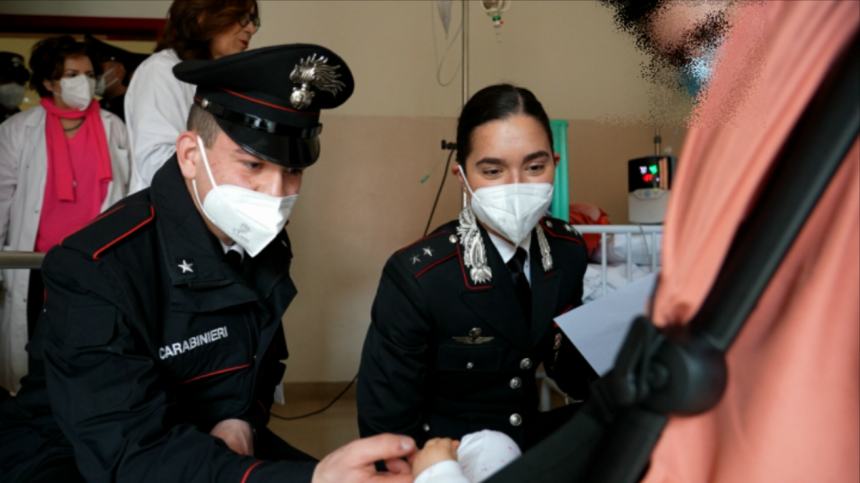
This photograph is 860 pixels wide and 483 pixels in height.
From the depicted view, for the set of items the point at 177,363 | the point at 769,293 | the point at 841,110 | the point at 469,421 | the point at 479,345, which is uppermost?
the point at 841,110

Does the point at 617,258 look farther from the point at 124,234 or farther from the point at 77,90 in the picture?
the point at 77,90

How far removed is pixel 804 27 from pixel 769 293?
0.56ft

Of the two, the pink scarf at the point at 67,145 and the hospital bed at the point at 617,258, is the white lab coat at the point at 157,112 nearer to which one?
the pink scarf at the point at 67,145

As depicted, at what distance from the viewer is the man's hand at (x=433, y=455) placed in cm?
75

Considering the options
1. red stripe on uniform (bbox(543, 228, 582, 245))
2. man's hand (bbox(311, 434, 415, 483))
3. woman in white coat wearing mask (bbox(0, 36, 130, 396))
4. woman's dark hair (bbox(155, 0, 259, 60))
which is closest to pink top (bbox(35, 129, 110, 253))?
woman in white coat wearing mask (bbox(0, 36, 130, 396))

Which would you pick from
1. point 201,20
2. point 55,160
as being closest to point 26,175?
point 55,160

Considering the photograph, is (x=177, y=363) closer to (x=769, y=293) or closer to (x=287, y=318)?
(x=769, y=293)

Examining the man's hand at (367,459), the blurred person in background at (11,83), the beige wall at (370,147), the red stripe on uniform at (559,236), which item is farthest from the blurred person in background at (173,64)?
the blurred person in background at (11,83)

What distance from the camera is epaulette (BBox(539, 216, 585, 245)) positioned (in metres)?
1.63

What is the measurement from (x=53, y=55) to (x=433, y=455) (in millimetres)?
2264

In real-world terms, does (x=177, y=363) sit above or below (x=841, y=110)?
below

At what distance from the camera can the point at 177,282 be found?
1.08 m

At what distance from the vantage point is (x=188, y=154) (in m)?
1.18

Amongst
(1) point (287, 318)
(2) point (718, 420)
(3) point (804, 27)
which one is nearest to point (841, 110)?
(3) point (804, 27)
